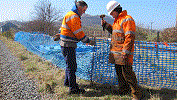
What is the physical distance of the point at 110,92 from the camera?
3135 millimetres

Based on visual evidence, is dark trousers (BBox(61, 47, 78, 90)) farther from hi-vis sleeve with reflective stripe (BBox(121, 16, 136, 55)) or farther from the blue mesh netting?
hi-vis sleeve with reflective stripe (BBox(121, 16, 136, 55))

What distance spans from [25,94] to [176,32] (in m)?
7.20

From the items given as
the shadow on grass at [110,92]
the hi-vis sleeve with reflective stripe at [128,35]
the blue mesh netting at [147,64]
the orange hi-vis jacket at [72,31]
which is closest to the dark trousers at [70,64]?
the orange hi-vis jacket at [72,31]

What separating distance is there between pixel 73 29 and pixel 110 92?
1.51 meters

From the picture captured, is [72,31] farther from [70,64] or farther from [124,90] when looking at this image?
[124,90]

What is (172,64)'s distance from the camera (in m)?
3.41

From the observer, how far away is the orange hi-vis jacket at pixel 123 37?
2484 millimetres

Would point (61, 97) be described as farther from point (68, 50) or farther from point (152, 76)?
point (152, 76)

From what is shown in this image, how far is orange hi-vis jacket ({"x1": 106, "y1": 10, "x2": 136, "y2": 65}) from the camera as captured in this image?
248cm

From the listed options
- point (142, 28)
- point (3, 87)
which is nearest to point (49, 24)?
point (142, 28)

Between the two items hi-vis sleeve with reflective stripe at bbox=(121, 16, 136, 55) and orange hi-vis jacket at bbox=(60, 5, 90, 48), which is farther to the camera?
orange hi-vis jacket at bbox=(60, 5, 90, 48)

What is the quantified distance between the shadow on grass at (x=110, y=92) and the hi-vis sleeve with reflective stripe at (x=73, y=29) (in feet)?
3.72

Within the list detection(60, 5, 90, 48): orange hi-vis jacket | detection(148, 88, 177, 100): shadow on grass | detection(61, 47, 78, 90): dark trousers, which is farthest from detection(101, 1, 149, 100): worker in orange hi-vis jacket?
detection(61, 47, 78, 90): dark trousers

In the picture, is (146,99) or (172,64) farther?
(172,64)
